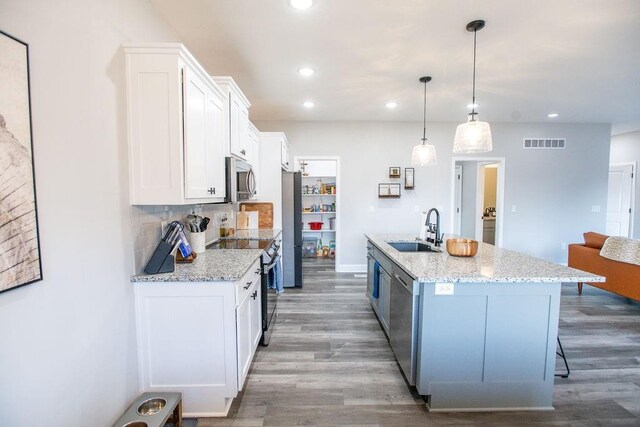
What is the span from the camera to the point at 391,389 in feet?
6.97

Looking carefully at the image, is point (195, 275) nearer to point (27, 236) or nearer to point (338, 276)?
point (27, 236)

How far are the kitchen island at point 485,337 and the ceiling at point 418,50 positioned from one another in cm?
190

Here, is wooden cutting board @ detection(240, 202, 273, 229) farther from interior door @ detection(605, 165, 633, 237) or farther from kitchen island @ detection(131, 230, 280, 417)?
interior door @ detection(605, 165, 633, 237)

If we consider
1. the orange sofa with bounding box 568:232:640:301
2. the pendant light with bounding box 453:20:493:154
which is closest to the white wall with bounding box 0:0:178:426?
the pendant light with bounding box 453:20:493:154

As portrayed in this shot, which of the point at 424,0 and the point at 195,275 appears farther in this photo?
the point at 424,0

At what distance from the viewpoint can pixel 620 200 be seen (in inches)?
251

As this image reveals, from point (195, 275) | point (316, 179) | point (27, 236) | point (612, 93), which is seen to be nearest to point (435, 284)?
point (195, 275)

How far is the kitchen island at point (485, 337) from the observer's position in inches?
72.9

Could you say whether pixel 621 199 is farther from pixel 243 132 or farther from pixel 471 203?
pixel 243 132

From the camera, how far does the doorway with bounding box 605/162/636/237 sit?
6176 millimetres

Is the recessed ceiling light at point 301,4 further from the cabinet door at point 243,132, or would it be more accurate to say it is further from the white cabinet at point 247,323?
the white cabinet at point 247,323

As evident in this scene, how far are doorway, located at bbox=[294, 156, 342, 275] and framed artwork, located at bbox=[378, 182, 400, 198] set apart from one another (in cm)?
112

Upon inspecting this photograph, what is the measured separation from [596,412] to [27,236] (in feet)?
10.8

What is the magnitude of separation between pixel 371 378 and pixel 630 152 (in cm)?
791
